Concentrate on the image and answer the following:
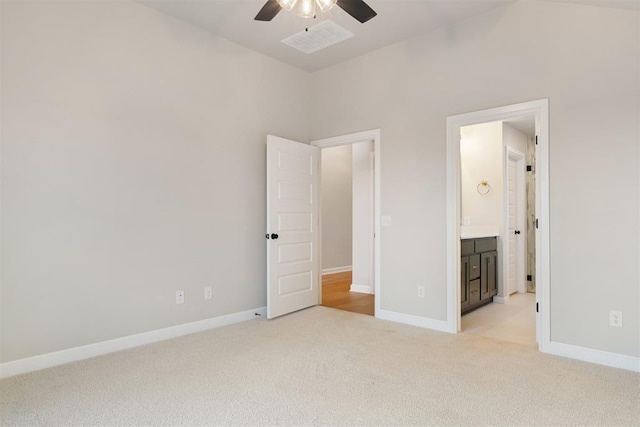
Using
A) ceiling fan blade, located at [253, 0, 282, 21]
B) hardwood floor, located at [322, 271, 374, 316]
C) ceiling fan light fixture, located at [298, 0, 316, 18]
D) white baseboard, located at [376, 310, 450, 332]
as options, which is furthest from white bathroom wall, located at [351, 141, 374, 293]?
ceiling fan light fixture, located at [298, 0, 316, 18]

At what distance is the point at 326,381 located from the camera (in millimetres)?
2424

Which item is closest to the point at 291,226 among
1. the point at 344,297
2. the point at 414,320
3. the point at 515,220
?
the point at 344,297

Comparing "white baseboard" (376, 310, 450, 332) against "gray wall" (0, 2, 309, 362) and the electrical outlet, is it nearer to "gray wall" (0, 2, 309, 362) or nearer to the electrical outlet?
the electrical outlet

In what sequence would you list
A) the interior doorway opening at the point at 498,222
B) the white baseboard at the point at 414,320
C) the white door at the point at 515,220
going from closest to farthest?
the white baseboard at the point at 414,320, the interior doorway opening at the point at 498,222, the white door at the point at 515,220

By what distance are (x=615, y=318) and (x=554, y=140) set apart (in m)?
1.42

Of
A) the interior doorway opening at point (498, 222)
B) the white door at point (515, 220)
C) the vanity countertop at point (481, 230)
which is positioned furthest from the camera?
the white door at point (515, 220)

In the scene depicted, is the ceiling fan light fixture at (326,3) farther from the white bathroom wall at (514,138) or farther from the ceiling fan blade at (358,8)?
the white bathroom wall at (514,138)

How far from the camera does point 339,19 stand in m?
3.38

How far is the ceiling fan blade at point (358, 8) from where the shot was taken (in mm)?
2285

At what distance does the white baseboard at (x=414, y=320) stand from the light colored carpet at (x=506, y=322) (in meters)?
0.22

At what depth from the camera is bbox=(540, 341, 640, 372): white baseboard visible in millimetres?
2624

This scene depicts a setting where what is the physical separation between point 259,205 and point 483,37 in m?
2.77

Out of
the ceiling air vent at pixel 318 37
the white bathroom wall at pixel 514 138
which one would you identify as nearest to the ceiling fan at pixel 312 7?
the ceiling air vent at pixel 318 37

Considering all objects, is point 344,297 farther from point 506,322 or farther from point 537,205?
point 537,205
